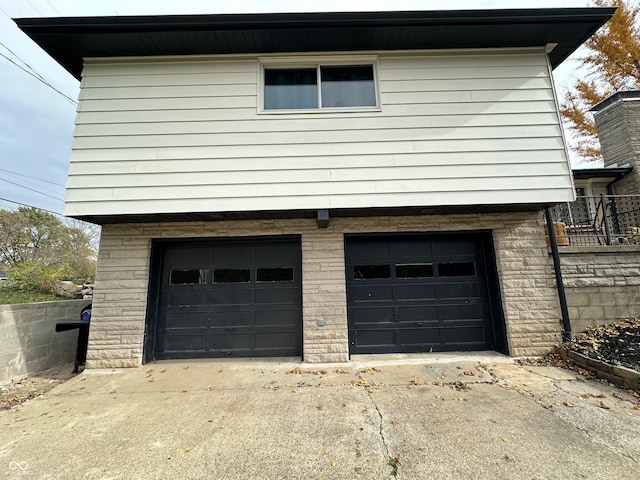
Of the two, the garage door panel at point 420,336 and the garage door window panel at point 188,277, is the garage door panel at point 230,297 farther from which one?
the garage door panel at point 420,336

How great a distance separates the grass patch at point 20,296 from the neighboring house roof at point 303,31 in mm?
4526

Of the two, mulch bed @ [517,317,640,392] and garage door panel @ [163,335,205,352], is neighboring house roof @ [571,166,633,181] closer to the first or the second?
mulch bed @ [517,317,640,392]

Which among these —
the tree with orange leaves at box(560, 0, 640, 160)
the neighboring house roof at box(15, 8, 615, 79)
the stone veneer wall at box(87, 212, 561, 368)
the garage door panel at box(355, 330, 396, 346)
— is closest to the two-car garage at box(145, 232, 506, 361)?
the garage door panel at box(355, 330, 396, 346)

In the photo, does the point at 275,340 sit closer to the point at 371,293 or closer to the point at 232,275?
the point at 232,275

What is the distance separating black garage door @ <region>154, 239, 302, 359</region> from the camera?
520 cm

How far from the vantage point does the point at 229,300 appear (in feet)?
17.3

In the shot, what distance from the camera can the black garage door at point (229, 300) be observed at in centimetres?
520

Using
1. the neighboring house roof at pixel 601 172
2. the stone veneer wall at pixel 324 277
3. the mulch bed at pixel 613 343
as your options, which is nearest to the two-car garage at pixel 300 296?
the stone veneer wall at pixel 324 277

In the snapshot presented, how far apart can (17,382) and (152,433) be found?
339 centimetres

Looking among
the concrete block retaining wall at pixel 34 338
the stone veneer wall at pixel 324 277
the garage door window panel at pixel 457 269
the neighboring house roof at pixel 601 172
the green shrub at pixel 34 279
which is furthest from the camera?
the neighboring house roof at pixel 601 172

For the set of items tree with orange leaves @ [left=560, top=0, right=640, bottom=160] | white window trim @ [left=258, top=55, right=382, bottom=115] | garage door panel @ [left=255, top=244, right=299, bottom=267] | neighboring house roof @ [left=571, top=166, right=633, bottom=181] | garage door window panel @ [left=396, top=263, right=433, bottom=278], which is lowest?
garage door window panel @ [left=396, top=263, right=433, bottom=278]

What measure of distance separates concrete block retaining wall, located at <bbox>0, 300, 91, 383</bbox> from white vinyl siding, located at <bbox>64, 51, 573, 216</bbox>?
6.29 feet

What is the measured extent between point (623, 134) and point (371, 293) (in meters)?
10.7

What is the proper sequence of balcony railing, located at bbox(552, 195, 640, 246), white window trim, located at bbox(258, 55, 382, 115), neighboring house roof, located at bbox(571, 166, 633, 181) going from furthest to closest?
neighboring house roof, located at bbox(571, 166, 633, 181)
balcony railing, located at bbox(552, 195, 640, 246)
white window trim, located at bbox(258, 55, 382, 115)
